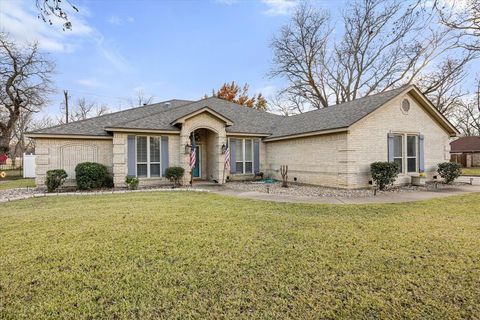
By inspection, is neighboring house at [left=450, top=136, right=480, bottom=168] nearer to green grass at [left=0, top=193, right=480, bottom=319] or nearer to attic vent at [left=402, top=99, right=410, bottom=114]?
attic vent at [left=402, top=99, right=410, bottom=114]

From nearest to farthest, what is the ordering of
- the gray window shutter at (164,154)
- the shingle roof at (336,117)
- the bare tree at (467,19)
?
the bare tree at (467,19) → the shingle roof at (336,117) → the gray window shutter at (164,154)

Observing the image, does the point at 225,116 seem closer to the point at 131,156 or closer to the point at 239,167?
the point at 239,167

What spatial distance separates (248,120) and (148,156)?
781cm

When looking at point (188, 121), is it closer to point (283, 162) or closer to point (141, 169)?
point (141, 169)

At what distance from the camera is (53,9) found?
3410mm

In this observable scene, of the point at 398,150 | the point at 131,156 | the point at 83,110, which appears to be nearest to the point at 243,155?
the point at 131,156

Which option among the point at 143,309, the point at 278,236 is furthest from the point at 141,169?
the point at 143,309

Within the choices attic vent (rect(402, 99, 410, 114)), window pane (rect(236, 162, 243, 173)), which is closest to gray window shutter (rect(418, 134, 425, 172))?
attic vent (rect(402, 99, 410, 114))

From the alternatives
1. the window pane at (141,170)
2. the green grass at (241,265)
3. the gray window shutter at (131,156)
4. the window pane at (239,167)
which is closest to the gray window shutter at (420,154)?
the green grass at (241,265)

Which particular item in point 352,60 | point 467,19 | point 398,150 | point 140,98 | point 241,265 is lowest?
point 241,265

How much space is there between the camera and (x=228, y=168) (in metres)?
15.0

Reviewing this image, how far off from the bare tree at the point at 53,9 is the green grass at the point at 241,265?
364 centimetres

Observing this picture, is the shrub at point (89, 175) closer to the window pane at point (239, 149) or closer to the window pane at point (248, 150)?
the window pane at point (239, 149)

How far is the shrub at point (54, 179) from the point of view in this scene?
36.9 feet
